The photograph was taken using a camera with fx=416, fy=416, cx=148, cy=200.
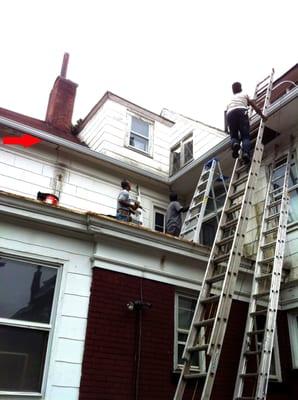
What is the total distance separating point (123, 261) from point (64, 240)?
883 millimetres

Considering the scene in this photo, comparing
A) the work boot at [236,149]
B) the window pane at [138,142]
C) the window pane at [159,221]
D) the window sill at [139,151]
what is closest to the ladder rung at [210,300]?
the work boot at [236,149]

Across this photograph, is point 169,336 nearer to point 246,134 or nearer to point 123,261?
point 123,261

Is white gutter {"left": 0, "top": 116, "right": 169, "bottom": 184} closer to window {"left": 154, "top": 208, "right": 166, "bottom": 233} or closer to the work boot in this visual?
window {"left": 154, "top": 208, "right": 166, "bottom": 233}

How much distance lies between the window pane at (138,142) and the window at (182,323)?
217 inches

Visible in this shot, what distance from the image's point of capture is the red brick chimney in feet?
37.6

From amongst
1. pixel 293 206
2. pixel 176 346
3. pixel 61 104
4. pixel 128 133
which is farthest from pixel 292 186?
pixel 61 104

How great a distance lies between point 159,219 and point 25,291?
530 centimetres

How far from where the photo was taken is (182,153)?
38.2ft

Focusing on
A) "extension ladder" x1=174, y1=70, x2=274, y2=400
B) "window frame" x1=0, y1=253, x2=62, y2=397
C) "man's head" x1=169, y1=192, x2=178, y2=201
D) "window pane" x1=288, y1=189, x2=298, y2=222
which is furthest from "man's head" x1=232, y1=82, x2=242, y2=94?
"window frame" x1=0, y1=253, x2=62, y2=397

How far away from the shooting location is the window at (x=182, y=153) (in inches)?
447

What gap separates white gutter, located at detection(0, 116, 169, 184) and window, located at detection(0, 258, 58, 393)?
4.16 metres

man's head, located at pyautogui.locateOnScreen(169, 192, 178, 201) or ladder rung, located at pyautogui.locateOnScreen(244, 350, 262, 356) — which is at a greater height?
man's head, located at pyautogui.locateOnScreen(169, 192, 178, 201)

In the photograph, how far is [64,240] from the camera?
5.69 m

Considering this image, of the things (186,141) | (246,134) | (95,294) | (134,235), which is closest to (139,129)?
(186,141)
